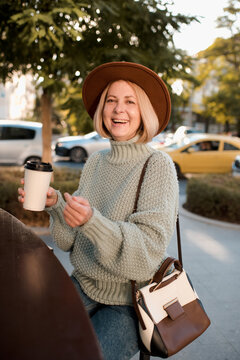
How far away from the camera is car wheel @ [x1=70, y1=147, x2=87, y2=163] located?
16094 mm

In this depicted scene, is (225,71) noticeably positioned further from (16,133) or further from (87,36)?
(87,36)

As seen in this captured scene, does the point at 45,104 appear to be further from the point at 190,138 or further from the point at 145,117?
the point at 190,138

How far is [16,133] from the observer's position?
42.8 ft

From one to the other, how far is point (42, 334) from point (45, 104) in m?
6.26

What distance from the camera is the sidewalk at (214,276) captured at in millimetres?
2867

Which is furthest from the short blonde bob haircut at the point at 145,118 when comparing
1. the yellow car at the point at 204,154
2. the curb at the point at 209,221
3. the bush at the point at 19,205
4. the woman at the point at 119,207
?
the yellow car at the point at 204,154

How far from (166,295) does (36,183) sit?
2.23 ft

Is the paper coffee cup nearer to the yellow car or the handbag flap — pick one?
the handbag flap

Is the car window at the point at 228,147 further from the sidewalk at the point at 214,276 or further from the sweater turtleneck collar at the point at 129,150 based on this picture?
the sweater turtleneck collar at the point at 129,150

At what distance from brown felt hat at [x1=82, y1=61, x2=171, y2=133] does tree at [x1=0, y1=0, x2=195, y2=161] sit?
99.4 inches

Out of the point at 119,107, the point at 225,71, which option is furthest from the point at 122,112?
the point at 225,71

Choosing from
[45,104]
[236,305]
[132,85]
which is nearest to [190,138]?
[45,104]

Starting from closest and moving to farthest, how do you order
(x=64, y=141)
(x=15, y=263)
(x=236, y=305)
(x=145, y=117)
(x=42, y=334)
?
1. (x=42, y=334)
2. (x=15, y=263)
3. (x=145, y=117)
4. (x=236, y=305)
5. (x=64, y=141)

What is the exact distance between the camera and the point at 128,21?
504 cm
